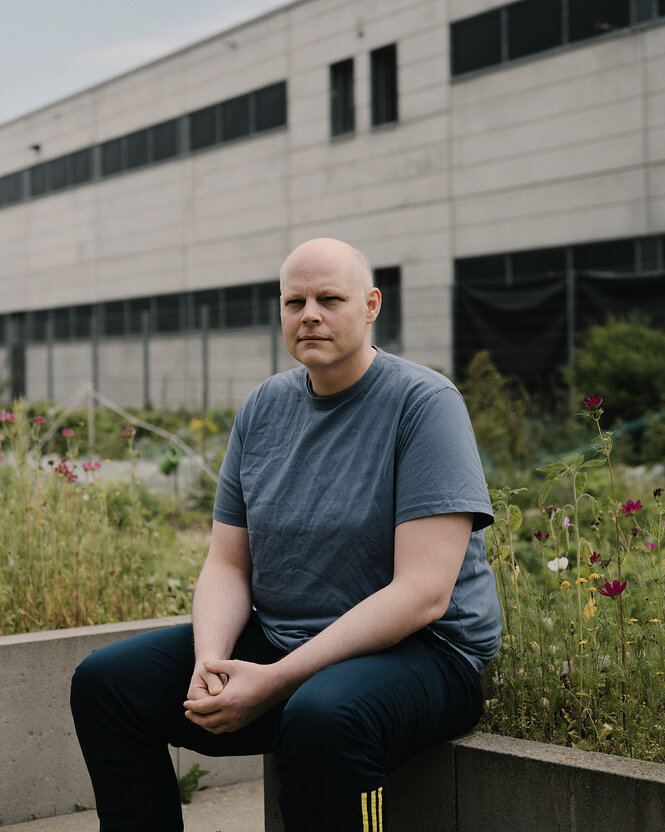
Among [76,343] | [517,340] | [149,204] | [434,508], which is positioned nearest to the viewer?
Result: [434,508]

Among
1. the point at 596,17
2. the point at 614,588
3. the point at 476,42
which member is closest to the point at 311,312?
the point at 614,588

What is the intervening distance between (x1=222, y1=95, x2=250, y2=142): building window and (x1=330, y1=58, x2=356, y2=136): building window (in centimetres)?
278

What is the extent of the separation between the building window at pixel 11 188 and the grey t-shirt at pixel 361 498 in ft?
98.3

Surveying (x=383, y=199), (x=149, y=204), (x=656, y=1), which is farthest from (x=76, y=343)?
(x=656, y=1)

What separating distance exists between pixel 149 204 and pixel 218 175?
2876 millimetres

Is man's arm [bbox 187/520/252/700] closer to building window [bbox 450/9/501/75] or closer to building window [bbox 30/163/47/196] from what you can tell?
building window [bbox 450/9/501/75]

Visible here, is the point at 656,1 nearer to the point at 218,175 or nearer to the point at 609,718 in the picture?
the point at 218,175

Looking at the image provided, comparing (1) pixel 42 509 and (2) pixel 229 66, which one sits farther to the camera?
(2) pixel 229 66

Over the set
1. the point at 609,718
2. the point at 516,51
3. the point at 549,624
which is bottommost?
the point at 609,718

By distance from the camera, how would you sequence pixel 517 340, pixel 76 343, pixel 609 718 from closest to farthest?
pixel 609 718, pixel 517 340, pixel 76 343

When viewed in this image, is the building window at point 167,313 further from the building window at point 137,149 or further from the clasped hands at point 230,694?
the clasped hands at point 230,694

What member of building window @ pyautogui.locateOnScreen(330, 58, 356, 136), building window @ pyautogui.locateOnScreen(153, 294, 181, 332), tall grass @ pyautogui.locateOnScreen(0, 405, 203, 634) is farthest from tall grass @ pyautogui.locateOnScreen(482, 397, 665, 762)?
building window @ pyautogui.locateOnScreen(153, 294, 181, 332)

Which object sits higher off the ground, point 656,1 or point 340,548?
point 656,1

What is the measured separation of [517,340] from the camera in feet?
47.0
